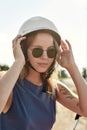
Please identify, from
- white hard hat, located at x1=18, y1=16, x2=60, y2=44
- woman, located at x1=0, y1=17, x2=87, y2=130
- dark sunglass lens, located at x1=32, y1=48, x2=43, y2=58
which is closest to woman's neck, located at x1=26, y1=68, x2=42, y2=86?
woman, located at x1=0, y1=17, x2=87, y2=130

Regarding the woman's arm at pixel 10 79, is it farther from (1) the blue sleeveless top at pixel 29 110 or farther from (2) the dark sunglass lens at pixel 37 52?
(1) the blue sleeveless top at pixel 29 110

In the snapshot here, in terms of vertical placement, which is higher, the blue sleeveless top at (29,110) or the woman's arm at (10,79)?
the woman's arm at (10,79)

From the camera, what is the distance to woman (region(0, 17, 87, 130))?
3.75 m

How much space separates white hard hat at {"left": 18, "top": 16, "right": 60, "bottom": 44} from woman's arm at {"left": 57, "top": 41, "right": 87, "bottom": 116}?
0.80 feet

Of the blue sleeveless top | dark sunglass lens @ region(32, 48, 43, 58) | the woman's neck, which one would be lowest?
the blue sleeveless top

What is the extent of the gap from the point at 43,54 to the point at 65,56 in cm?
32

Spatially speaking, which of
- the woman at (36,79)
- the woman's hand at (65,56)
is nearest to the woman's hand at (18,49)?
the woman at (36,79)

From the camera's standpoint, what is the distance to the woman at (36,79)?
12.3 feet

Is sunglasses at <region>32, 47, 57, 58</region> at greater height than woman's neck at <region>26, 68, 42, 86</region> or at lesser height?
greater

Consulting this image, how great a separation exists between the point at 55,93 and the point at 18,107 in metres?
0.47

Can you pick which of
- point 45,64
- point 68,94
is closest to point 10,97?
point 45,64

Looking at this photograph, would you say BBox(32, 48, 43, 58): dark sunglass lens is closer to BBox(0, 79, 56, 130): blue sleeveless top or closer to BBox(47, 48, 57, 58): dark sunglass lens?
BBox(47, 48, 57, 58): dark sunglass lens

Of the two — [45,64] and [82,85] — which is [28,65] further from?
[82,85]

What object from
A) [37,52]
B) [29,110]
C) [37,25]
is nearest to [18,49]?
[37,52]
